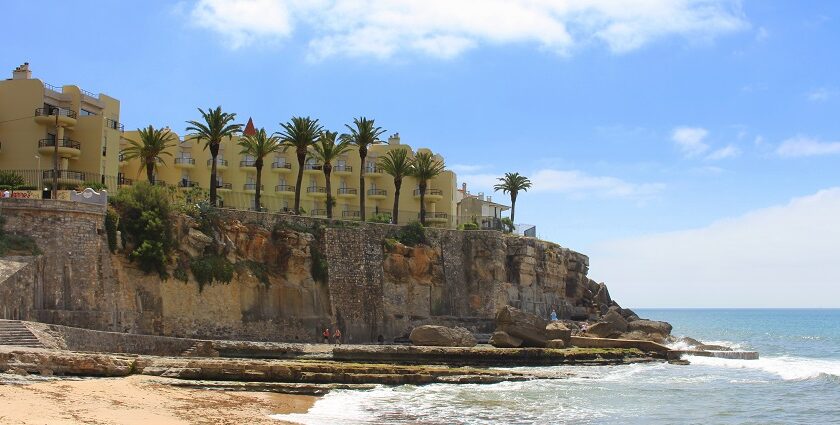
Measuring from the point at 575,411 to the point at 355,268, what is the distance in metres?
26.7

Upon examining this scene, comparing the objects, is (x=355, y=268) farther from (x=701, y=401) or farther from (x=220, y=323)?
(x=701, y=401)

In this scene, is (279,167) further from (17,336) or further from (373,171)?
(17,336)

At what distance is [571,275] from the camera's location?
69.5m

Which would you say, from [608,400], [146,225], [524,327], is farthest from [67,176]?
[608,400]

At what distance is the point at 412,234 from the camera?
185 feet

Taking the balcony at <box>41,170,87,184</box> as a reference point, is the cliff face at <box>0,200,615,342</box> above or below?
below

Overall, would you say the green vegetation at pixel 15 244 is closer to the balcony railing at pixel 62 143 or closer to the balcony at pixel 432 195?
the balcony railing at pixel 62 143

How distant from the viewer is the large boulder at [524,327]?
145ft

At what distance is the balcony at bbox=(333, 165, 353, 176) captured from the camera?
72875 millimetres

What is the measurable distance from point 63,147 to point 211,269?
1356 centimetres

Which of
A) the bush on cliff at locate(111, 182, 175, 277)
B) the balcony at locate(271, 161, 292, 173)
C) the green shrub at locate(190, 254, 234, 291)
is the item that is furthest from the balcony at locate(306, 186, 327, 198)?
the bush on cliff at locate(111, 182, 175, 277)

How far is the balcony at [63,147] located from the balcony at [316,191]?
2211 centimetres

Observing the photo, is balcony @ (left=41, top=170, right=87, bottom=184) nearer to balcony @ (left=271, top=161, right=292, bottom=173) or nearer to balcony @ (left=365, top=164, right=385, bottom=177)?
balcony @ (left=271, top=161, right=292, bottom=173)

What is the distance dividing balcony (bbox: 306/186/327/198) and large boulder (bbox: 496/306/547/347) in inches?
1184
